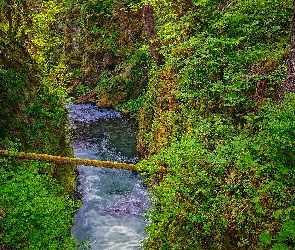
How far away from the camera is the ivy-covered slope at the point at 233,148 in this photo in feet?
16.9

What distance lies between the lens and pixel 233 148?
6137 mm

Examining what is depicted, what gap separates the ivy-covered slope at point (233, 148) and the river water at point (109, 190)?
2.61 metres

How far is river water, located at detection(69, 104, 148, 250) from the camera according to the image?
11.4 metres

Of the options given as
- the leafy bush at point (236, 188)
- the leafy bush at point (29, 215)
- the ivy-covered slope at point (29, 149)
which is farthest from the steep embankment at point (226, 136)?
the ivy-covered slope at point (29, 149)

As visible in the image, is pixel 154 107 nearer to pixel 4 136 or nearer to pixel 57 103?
pixel 57 103

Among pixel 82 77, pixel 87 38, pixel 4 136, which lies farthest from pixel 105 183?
pixel 87 38

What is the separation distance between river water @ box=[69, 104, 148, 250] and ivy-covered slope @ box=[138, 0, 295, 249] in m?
2.61

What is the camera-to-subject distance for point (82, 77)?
88.8 ft

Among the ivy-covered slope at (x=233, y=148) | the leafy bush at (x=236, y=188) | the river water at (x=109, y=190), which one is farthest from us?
the river water at (x=109, y=190)

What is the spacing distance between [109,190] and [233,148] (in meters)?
8.74

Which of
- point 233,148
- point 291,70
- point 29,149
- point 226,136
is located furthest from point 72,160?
point 291,70

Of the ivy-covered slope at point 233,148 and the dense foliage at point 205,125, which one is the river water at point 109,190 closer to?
the dense foliage at point 205,125

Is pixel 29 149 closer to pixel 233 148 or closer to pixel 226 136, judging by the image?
pixel 226 136

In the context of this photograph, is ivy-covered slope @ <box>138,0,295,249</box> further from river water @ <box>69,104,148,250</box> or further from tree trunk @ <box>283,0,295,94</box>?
river water @ <box>69,104,148,250</box>
